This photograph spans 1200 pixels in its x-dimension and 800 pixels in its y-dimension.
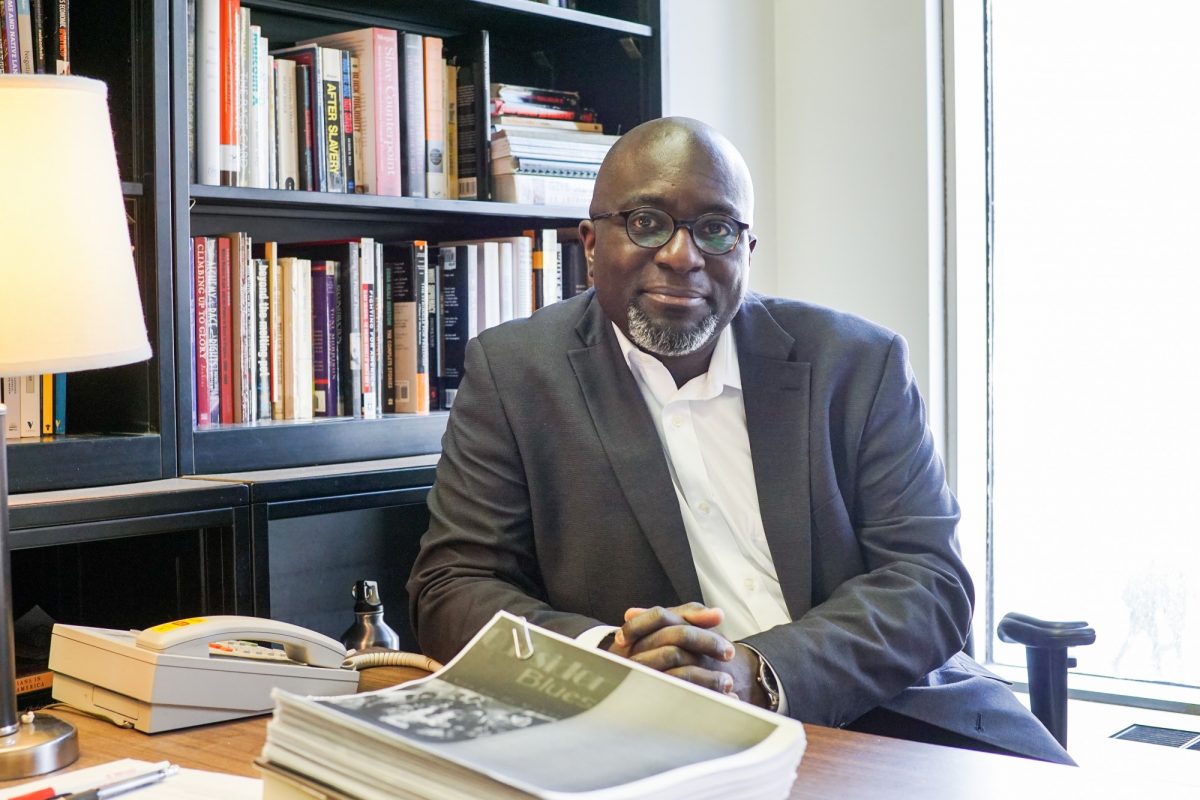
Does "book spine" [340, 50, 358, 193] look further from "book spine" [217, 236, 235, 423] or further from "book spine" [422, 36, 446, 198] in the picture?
"book spine" [217, 236, 235, 423]

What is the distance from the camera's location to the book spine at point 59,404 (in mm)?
1855

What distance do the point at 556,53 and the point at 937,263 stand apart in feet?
3.40

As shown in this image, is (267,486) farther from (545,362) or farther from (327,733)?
(327,733)

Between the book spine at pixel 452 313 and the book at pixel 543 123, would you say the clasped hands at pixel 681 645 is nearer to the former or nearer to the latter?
the book spine at pixel 452 313

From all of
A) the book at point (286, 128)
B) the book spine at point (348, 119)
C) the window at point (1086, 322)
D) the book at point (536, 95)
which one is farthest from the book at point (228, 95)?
the window at point (1086, 322)

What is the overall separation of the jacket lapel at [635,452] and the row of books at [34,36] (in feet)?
2.86

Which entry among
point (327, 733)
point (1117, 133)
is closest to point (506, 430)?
point (327, 733)

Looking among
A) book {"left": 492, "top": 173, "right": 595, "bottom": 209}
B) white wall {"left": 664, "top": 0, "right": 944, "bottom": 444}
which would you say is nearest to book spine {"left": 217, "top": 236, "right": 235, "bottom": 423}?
book {"left": 492, "top": 173, "right": 595, "bottom": 209}

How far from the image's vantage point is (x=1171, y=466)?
9.23 ft

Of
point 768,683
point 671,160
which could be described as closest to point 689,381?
point 671,160

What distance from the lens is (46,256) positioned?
1128 millimetres

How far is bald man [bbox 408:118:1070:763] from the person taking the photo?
1.61m

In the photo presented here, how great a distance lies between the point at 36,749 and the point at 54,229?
0.46 meters

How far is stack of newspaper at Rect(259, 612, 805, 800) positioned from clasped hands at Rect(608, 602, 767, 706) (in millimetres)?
379
